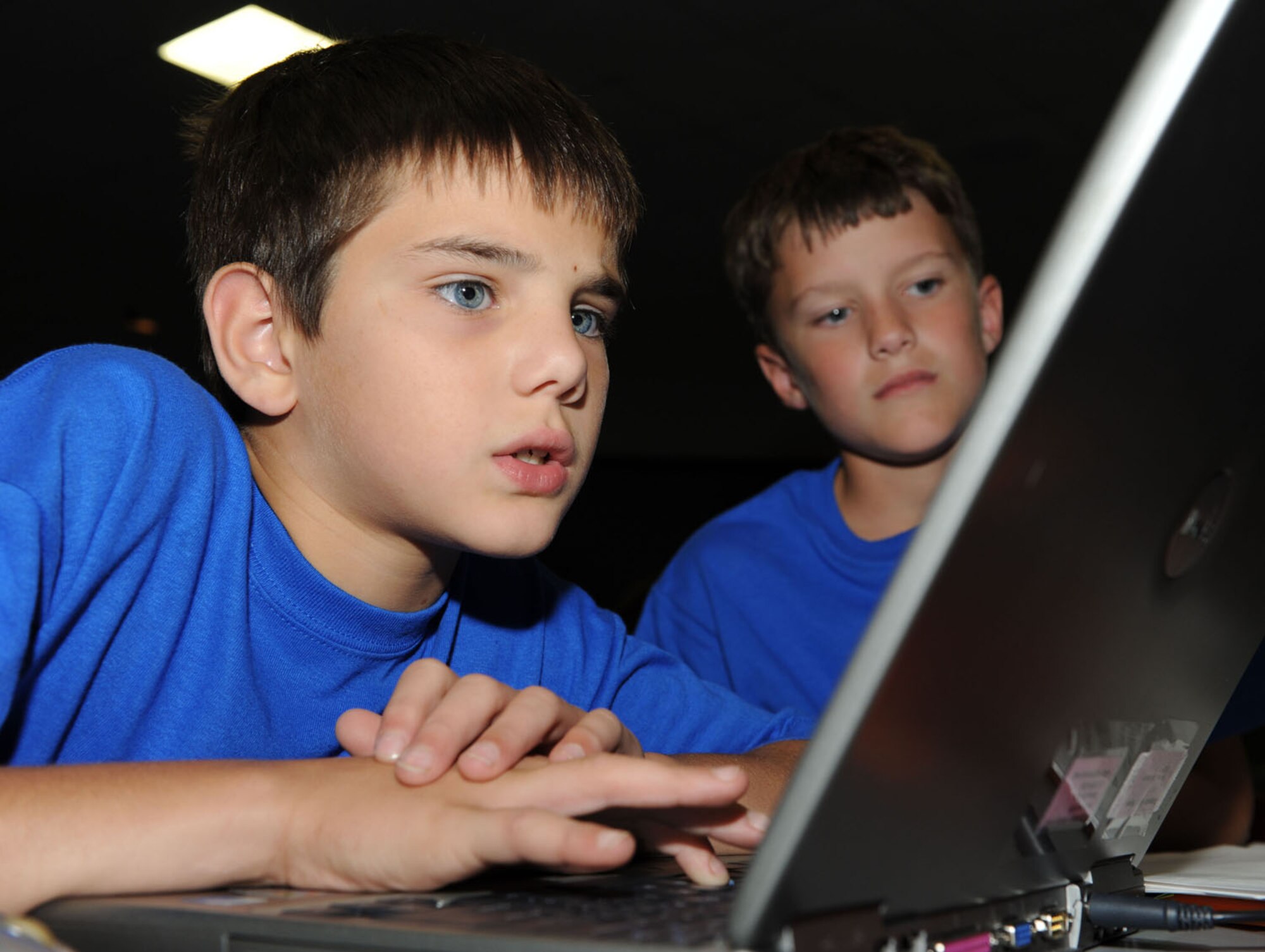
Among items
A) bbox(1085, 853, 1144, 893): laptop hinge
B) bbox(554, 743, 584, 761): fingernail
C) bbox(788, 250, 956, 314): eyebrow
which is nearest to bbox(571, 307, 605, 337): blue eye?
bbox(554, 743, 584, 761): fingernail

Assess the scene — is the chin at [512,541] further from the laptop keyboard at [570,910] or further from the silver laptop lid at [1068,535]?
the silver laptop lid at [1068,535]

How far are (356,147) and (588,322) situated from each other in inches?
8.0

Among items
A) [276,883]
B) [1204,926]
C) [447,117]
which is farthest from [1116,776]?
[447,117]

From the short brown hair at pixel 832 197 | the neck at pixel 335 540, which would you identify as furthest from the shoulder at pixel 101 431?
the short brown hair at pixel 832 197

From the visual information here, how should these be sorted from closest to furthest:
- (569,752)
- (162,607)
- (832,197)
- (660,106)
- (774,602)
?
(569,752)
(162,607)
(774,602)
(832,197)
(660,106)

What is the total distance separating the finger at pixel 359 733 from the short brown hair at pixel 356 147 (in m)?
0.33

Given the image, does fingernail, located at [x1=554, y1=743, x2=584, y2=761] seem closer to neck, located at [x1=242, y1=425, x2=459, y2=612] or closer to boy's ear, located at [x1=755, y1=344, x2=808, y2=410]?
neck, located at [x1=242, y1=425, x2=459, y2=612]

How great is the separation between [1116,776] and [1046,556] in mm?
167

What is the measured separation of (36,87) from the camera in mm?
3641

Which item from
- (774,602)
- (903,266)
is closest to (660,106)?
(903,266)

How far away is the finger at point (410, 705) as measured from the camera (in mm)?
514

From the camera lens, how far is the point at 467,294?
760 mm

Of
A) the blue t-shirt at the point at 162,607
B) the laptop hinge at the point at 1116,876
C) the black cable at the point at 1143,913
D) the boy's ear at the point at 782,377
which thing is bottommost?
the black cable at the point at 1143,913

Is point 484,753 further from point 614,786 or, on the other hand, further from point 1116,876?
point 1116,876
